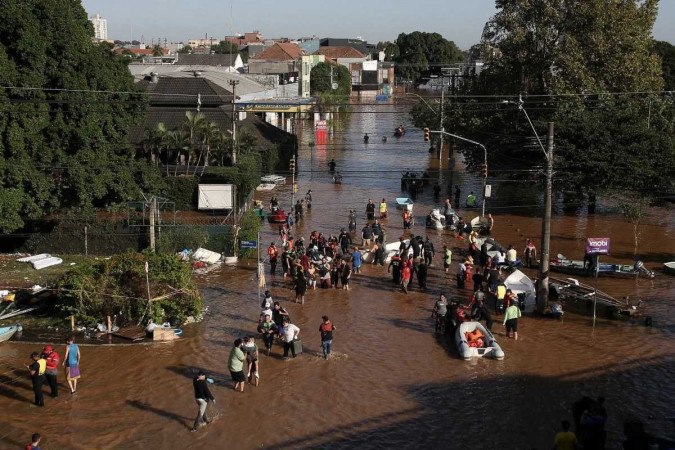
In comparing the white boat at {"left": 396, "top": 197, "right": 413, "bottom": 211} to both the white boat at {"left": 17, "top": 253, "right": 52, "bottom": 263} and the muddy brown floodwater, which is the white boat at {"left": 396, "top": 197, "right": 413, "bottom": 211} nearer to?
the muddy brown floodwater

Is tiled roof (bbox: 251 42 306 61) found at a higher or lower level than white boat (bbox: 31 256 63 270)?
higher

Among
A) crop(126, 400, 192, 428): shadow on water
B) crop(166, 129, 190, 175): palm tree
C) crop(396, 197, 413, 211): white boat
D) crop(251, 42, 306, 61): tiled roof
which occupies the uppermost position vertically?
crop(251, 42, 306, 61): tiled roof

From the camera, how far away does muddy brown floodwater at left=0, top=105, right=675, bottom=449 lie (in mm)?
16312

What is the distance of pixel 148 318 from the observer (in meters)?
22.8

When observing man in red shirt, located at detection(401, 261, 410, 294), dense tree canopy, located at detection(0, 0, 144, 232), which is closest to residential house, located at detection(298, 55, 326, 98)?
dense tree canopy, located at detection(0, 0, 144, 232)

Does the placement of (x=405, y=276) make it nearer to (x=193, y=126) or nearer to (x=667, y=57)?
(x=193, y=126)

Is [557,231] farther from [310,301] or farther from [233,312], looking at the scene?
[233,312]

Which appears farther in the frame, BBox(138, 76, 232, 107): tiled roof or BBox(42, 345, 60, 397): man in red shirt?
BBox(138, 76, 232, 107): tiled roof

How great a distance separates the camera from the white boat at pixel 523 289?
82.5 ft

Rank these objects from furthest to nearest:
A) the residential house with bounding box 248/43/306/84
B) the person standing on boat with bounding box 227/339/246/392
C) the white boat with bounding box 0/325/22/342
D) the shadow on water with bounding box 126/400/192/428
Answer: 1. the residential house with bounding box 248/43/306/84
2. the white boat with bounding box 0/325/22/342
3. the person standing on boat with bounding box 227/339/246/392
4. the shadow on water with bounding box 126/400/192/428

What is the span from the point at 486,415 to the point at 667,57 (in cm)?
8502

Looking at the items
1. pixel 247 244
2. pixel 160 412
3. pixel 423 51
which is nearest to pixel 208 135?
pixel 247 244

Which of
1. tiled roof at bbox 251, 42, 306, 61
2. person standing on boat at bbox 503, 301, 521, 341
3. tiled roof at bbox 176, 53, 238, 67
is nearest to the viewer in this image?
Answer: person standing on boat at bbox 503, 301, 521, 341

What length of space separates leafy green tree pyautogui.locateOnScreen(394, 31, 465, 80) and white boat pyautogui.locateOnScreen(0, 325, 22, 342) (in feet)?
538
